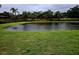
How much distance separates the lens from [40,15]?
4.85ft

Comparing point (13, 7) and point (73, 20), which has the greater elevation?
point (13, 7)

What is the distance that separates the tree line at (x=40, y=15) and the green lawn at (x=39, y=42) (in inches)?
5.5

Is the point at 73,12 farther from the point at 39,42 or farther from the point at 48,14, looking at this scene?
the point at 39,42

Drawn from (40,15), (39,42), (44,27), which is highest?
(40,15)

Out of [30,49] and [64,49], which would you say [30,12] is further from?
[64,49]

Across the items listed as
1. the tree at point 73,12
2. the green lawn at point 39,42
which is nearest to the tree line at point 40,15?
the tree at point 73,12

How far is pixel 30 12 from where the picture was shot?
1455 mm

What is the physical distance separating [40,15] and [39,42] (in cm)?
29

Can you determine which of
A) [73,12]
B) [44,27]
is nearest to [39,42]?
[44,27]

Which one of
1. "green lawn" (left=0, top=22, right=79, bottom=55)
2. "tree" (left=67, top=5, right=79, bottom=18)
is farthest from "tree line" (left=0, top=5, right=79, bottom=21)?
"green lawn" (left=0, top=22, right=79, bottom=55)

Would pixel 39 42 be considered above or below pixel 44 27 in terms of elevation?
below

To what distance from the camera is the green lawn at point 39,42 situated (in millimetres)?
1404

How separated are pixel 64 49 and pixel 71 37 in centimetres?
14
